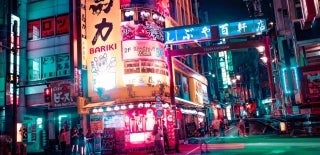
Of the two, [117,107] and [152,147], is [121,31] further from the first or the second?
[152,147]

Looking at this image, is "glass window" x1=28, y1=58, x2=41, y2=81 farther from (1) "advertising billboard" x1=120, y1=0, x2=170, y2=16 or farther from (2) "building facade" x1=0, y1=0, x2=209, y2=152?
(1) "advertising billboard" x1=120, y1=0, x2=170, y2=16

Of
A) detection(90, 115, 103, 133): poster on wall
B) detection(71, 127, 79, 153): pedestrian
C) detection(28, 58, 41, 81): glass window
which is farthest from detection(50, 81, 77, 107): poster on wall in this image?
detection(71, 127, 79, 153): pedestrian

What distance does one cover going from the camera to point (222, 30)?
24125 mm

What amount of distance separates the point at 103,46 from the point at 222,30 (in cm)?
996

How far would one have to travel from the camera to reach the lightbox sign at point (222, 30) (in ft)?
78.1

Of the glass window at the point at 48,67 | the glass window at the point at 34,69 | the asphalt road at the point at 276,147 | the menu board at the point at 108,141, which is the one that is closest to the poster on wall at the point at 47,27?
the glass window at the point at 48,67

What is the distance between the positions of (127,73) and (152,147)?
6.18 m

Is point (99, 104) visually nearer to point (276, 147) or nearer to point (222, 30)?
point (222, 30)

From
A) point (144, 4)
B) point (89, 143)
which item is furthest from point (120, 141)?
point (144, 4)

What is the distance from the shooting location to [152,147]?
81.3ft

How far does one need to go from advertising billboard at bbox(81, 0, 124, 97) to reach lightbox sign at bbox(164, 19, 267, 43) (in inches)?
214

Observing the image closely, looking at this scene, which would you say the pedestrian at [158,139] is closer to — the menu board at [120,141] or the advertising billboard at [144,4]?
the menu board at [120,141]

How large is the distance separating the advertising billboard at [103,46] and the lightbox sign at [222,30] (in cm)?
544

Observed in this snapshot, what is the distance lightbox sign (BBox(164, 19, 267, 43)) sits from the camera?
2381 centimetres
